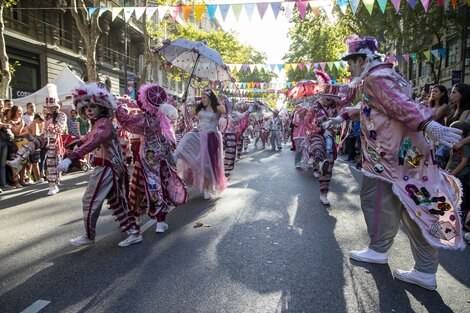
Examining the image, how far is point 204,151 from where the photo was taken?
665 centimetres

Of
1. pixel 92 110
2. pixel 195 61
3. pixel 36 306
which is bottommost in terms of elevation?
pixel 36 306

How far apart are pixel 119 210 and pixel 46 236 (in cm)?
122

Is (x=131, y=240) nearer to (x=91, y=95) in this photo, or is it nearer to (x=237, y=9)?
(x=91, y=95)

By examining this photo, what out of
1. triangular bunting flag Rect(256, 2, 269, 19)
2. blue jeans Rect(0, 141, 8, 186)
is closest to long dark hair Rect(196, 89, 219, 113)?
blue jeans Rect(0, 141, 8, 186)

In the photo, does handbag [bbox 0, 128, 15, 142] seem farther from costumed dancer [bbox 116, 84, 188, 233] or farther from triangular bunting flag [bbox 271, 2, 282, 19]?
triangular bunting flag [bbox 271, 2, 282, 19]

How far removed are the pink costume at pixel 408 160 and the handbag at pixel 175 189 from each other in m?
2.45

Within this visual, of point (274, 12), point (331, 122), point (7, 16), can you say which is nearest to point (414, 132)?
point (331, 122)

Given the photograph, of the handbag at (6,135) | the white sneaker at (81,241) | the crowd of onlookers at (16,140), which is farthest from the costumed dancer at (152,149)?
the handbag at (6,135)

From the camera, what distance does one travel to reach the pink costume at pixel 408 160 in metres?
3.07

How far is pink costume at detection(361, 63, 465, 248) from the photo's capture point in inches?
121

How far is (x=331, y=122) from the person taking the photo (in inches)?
187

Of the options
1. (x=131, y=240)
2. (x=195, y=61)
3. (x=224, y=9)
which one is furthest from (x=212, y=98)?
(x=224, y=9)

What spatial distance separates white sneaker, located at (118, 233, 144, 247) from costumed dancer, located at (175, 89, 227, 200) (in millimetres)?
2341

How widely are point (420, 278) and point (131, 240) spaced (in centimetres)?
297
